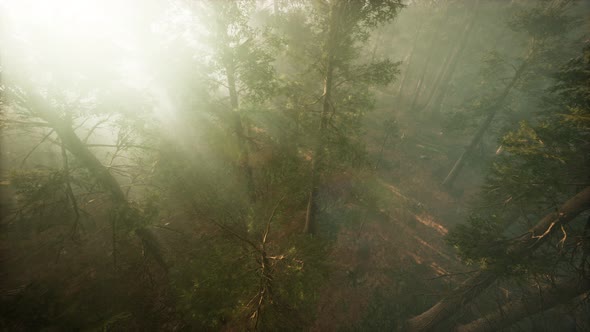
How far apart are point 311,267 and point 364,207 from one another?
851 centimetres

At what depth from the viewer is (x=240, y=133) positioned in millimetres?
10008

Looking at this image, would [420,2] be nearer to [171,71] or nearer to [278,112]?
[278,112]

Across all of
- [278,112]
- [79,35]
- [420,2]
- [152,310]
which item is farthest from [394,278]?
[420,2]

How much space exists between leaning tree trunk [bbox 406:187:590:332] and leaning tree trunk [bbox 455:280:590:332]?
94 cm

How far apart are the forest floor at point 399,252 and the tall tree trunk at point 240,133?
569 centimetres

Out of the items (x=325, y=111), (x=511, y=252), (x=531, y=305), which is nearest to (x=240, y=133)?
(x=325, y=111)

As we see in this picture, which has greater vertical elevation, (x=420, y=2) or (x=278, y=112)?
(x=420, y=2)

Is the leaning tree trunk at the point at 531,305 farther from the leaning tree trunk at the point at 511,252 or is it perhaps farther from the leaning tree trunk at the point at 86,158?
the leaning tree trunk at the point at 86,158

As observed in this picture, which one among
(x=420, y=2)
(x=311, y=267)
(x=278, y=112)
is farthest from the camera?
(x=420, y=2)

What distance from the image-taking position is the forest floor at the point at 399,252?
1029 centimetres

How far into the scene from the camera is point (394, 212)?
14422 millimetres

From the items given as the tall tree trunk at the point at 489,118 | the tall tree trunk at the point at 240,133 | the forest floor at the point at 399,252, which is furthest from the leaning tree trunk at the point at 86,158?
the tall tree trunk at the point at 489,118

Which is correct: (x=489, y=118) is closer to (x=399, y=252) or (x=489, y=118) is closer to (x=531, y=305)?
(x=399, y=252)

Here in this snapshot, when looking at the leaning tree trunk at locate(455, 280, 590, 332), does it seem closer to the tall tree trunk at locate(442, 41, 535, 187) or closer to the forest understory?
the forest understory
